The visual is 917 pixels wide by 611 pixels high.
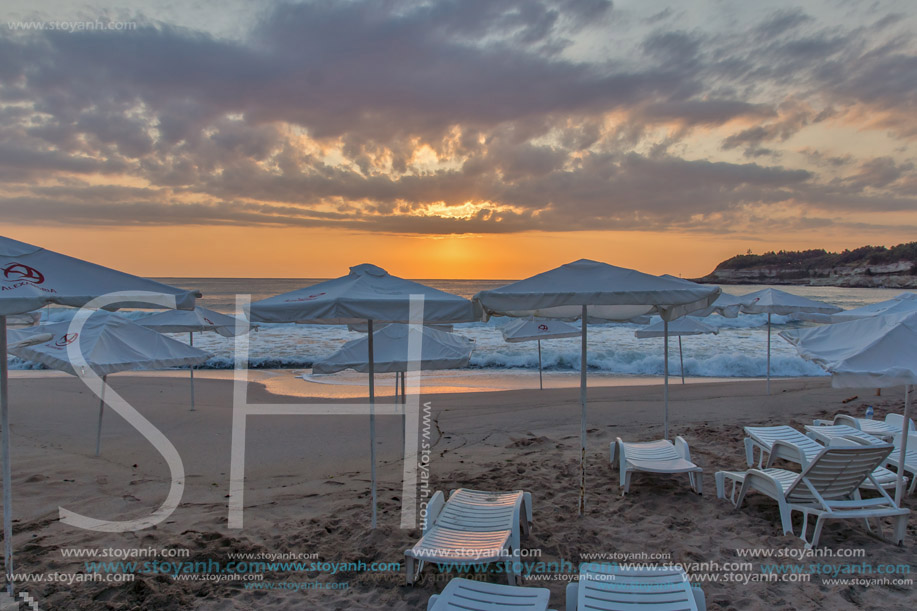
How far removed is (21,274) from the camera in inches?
120

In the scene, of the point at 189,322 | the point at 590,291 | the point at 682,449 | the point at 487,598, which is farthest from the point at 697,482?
the point at 189,322

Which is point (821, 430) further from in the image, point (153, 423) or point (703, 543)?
point (153, 423)

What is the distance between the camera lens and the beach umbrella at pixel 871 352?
394cm

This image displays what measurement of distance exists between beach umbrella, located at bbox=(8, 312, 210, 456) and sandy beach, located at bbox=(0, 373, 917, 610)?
5.11 feet

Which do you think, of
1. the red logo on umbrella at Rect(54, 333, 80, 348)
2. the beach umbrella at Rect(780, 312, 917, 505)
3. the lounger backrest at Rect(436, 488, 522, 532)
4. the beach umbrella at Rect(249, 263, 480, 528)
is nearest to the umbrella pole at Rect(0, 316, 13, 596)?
the beach umbrella at Rect(249, 263, 480, 528)

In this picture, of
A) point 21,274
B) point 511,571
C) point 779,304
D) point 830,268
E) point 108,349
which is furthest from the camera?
point 830,268

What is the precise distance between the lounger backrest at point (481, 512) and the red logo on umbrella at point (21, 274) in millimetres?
3384

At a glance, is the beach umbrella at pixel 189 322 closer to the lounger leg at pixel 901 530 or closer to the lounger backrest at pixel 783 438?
the lounger backrest at pixel 783 438

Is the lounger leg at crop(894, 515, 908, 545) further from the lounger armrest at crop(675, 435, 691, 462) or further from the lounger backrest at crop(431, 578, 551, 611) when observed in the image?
the lounger backrest at crop(431, 578, 551, 611)

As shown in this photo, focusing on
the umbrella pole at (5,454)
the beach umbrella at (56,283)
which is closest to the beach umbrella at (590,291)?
the beach umbrella at (56,283)

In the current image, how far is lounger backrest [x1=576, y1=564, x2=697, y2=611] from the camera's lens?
3.25m

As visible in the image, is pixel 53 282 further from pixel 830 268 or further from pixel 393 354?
pixel 830 268

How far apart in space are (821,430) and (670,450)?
2.13 metres

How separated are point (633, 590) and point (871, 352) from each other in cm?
263
